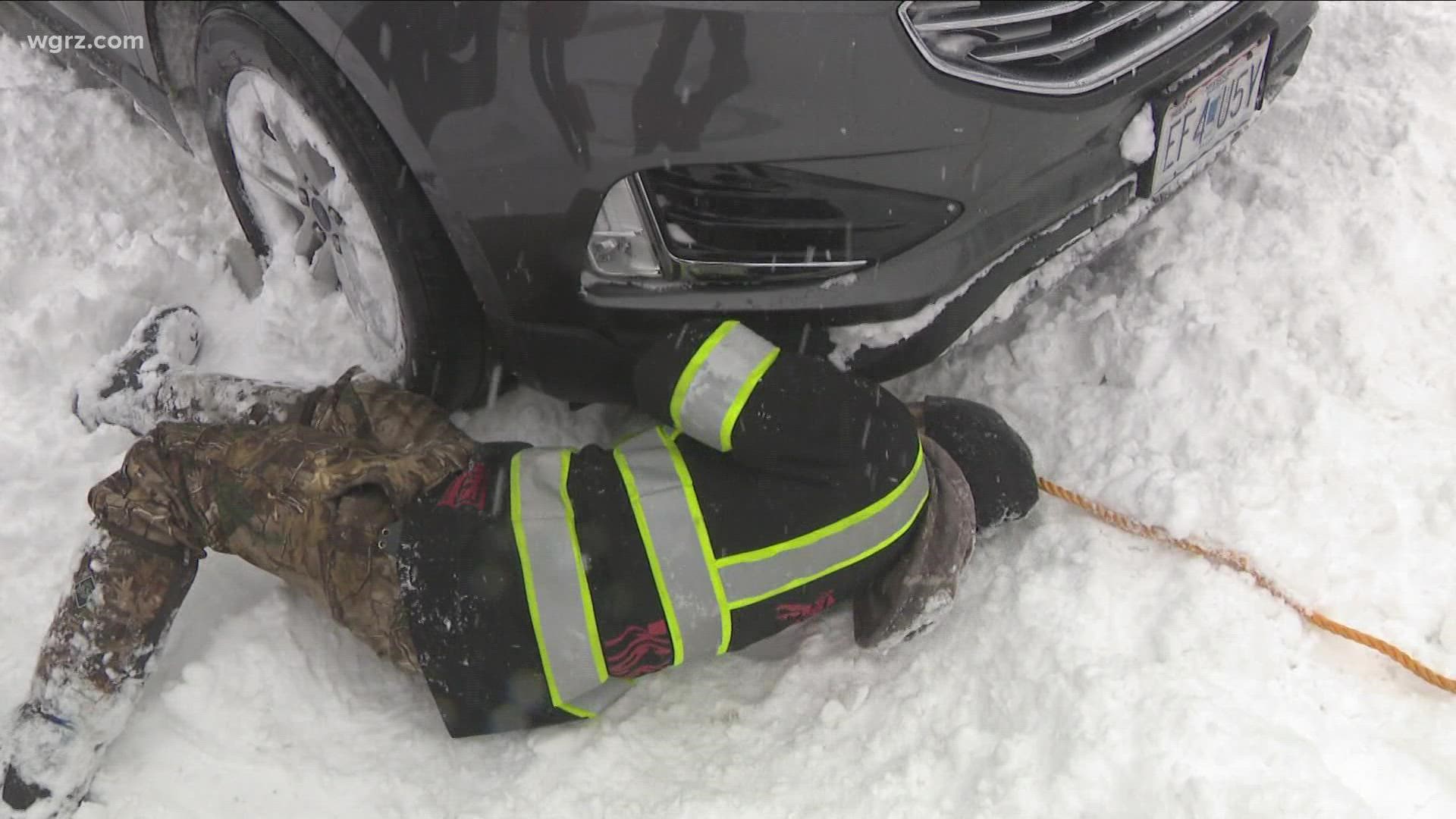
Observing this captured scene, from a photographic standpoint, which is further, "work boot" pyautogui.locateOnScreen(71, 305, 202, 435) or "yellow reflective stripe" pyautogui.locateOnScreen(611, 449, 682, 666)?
"work boot" pyautogui.locateOnScreen(71, 305, 202, 435)

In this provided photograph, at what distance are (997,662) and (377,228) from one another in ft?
4.99

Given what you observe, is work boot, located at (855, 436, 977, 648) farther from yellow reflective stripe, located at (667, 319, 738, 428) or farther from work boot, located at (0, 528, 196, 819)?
work boot, located at (0, 528, 196, 819)

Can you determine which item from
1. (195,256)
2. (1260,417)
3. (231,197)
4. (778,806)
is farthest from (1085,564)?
(195,256)

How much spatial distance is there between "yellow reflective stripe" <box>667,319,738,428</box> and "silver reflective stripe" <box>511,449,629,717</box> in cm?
27

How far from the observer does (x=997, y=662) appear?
208 cm

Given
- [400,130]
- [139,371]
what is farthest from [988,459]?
[139,371]

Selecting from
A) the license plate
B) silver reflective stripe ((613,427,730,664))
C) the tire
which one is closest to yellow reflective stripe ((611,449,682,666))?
silver reflective stripe ((613,427,730,664))

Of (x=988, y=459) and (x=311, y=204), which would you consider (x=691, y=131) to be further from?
(x=311, y=204)

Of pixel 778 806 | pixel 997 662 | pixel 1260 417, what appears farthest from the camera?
pixel 1260 417

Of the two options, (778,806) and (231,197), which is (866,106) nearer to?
(778,806)

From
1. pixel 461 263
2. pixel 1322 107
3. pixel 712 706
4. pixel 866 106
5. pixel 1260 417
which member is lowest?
pixel 712 706

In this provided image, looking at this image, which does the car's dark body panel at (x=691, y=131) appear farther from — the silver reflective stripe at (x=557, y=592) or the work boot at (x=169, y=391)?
the work boot at (x=169, y=391)

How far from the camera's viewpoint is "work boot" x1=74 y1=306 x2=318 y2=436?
2.36 m

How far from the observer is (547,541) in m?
1.90
